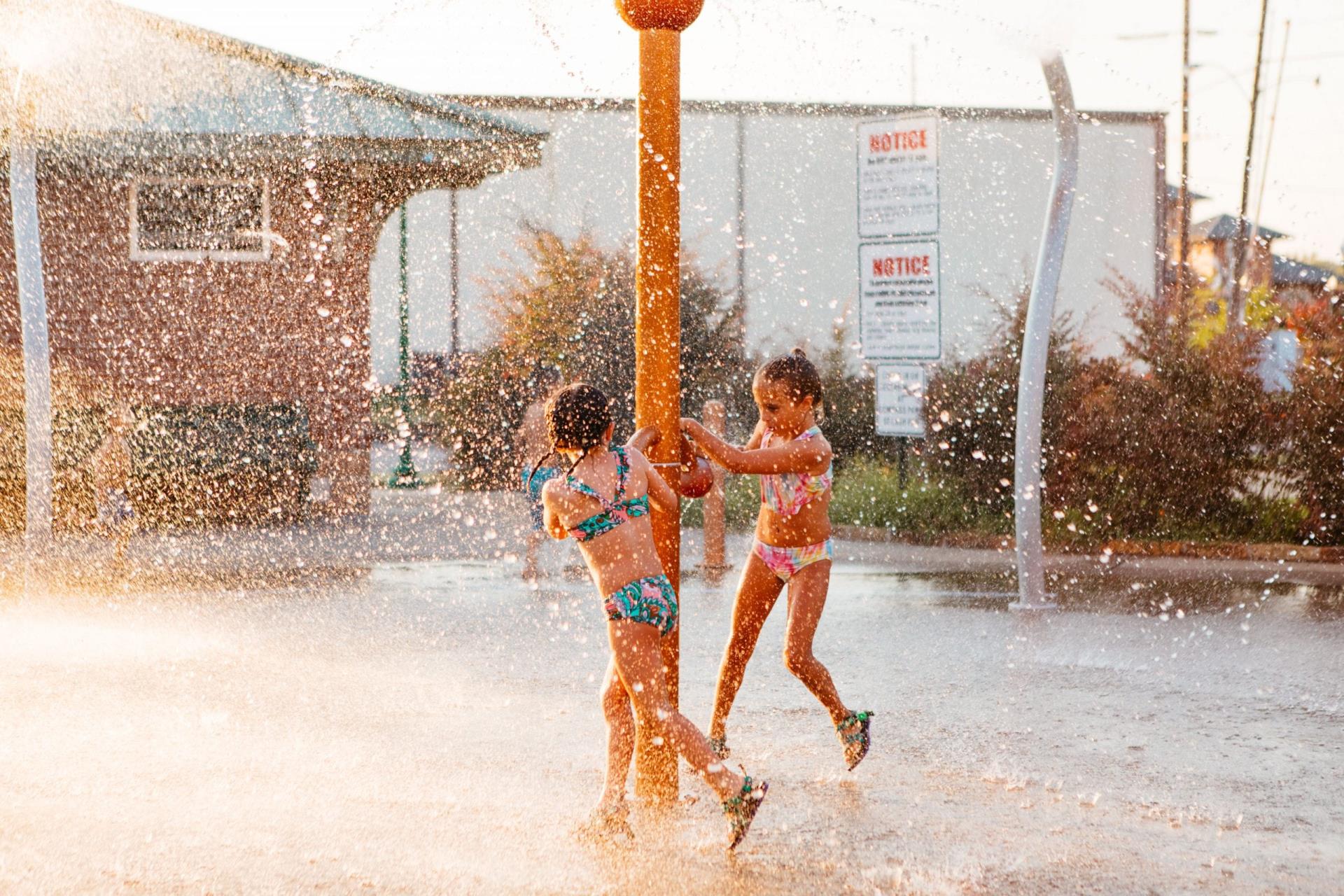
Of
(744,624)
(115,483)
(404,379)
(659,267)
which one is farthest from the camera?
(404,379)

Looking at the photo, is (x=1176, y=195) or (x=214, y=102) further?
(x=1176, y=195)

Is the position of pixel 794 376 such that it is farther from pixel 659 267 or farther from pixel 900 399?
pixel 900 399

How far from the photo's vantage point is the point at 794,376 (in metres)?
5.25

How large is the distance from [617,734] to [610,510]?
29.5 inches

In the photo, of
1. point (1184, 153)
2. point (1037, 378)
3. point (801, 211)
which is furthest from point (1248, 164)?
point (1037, 378)

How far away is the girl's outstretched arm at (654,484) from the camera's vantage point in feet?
14.9

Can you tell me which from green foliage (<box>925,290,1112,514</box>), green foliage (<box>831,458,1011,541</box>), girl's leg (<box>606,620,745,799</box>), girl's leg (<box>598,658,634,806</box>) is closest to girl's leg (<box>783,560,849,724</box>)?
girl's leg (<box>598,658,634,806</box>)

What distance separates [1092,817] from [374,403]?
2239cm

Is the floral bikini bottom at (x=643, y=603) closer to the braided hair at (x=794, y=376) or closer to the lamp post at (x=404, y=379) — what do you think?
the braided hair at (x=794, y=376)

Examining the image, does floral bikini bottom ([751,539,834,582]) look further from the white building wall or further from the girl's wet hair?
the white building wall

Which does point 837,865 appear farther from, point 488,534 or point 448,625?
point 488,534

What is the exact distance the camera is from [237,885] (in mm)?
4102

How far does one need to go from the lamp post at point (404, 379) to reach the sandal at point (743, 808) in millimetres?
19737

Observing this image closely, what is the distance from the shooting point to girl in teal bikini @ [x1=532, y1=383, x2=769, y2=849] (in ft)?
14.5
